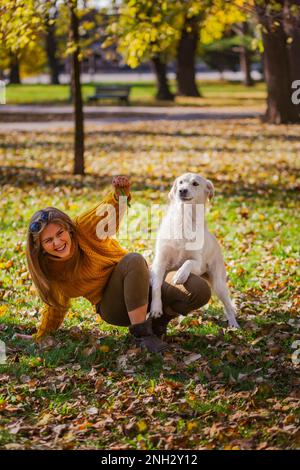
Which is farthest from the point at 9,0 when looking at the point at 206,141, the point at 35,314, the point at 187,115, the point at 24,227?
the point at 187,115

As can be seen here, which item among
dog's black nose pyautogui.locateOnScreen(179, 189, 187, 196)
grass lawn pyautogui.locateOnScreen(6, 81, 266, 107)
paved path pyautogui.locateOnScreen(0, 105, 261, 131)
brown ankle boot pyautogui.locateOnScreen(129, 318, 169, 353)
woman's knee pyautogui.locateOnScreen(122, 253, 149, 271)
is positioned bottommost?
brown ankle boot pyautogui.locateOnScreen(129, 318, 169, 353)

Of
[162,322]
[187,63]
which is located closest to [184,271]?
[162,322]

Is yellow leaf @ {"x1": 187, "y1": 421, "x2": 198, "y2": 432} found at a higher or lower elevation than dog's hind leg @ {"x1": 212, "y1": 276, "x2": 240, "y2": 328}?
lower

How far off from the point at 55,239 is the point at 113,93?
29376mm

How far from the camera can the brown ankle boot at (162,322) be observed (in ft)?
18.8

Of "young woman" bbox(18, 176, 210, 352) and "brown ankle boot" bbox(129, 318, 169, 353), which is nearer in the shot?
"young woman" bbox(18, 176, 210, 352)

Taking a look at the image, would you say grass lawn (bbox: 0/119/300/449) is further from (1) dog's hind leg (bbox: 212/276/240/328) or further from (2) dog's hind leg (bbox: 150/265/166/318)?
(2) dog's hind leg (bbox: 150/265/166/318)

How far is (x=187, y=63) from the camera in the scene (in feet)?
115

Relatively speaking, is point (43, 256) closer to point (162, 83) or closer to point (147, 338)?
point (147, 338)

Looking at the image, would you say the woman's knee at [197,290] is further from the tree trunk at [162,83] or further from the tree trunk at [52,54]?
the tree trunk at [52,54]

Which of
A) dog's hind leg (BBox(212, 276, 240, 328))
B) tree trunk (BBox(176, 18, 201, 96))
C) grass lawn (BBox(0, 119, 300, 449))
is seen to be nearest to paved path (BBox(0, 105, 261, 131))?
tree trunk (BBox(176, 18, 201, 96))

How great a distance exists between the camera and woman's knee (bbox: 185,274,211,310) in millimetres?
5484

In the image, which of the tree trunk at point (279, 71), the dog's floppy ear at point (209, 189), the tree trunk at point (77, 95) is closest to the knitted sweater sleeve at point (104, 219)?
the dog's floppy ear at point (209, 189)

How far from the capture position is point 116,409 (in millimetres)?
4688
